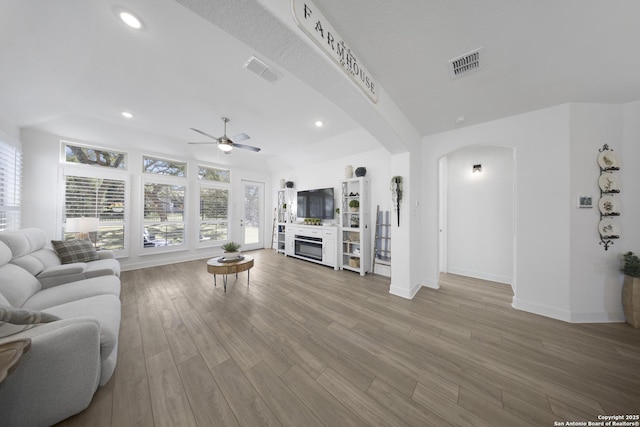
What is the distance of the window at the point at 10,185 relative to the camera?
2775mm

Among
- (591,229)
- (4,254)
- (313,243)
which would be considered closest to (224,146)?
(4,254)

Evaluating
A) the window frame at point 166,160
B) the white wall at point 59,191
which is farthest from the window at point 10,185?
the window frame at point 166,160

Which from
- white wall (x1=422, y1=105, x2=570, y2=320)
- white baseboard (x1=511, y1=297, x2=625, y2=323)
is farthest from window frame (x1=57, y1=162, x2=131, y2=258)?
white baseboard (x1=511, y1=297, x2=625, y2=323)

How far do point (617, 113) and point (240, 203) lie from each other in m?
7.00

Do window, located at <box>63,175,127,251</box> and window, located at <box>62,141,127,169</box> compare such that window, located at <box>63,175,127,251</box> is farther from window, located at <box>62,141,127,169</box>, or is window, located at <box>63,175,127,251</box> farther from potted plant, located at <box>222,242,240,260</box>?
potted plant, located at <box>222,242,240,260</box>

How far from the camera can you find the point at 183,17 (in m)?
1.53

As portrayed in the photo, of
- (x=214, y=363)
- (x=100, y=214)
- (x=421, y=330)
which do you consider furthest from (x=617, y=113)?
(x=100, y=214)

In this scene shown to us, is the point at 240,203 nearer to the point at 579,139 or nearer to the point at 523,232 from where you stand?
the point at 523,232

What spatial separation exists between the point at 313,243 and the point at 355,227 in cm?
118

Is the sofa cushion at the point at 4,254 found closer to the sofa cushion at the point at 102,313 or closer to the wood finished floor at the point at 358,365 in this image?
the sofa cushion at the point at 102,313

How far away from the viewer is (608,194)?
2.28 m

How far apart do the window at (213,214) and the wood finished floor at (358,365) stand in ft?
8.43

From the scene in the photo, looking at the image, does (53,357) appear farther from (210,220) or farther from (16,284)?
(210,220)

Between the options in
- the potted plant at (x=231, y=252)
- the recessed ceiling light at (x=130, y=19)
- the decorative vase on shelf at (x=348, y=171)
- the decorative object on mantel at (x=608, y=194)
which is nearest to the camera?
the recessed ceiling light at (x=130, y=19)
